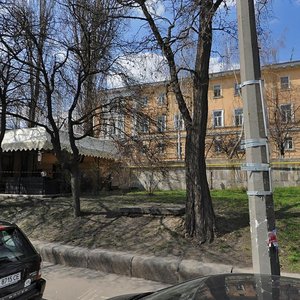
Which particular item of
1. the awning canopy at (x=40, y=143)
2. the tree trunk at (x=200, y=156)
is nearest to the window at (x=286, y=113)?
the awning canopy at (x=40, y=143)

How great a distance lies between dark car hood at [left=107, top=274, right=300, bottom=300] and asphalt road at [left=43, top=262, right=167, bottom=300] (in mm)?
3654

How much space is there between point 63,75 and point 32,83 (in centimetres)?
232

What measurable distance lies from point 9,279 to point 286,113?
36875 millimetres

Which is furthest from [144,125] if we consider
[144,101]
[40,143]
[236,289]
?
[236,289]

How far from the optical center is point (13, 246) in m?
5.00

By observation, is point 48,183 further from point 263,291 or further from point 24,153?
point 263,291

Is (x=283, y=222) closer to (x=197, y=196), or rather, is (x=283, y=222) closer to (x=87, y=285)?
(x=197, y=196)

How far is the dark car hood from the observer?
7.29 ft

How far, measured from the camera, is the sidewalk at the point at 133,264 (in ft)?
21.0

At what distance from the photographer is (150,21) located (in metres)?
9.06

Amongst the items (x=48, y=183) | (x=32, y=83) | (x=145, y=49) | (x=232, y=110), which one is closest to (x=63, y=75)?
(x=32, y=83)

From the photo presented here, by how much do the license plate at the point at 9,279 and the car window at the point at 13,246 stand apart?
223 millimetres

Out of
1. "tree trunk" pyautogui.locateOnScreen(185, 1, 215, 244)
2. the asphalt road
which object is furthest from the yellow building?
the asphalt road

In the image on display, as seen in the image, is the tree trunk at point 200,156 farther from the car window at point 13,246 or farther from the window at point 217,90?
the window at point 217,90
